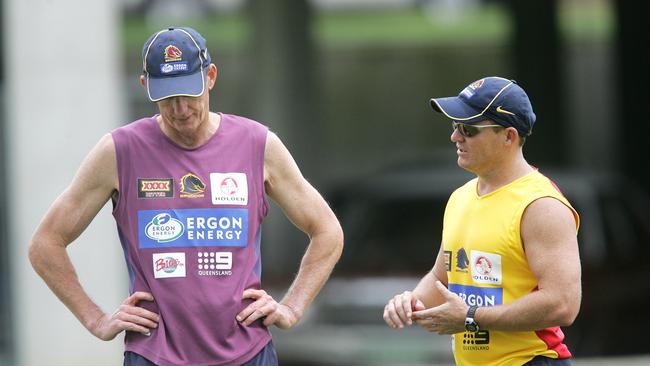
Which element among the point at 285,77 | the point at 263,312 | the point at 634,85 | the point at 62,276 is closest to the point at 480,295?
the point at 263,312

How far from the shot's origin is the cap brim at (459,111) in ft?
15.4

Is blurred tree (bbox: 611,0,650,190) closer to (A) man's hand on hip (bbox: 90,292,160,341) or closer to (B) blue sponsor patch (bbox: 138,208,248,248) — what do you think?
(B) blue sponsor patch (bbox: 138,208,248,248)

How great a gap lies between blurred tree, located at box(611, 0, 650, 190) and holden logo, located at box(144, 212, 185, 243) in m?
16.0

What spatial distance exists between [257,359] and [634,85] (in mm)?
16550

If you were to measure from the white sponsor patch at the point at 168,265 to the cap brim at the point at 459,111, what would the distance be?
1.05 meters

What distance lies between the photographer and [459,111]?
4.71m

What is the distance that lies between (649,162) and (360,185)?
→ 8.99 m

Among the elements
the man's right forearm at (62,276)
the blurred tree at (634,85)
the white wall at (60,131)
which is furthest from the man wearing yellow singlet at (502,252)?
the blurred tree at (634,85)

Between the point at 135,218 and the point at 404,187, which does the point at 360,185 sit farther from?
the point at 135,218

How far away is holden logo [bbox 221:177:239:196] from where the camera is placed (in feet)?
15.8

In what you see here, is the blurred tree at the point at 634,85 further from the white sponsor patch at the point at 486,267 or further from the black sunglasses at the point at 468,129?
the white sponsor patch at the point at 486,267

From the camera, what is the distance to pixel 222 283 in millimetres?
4766

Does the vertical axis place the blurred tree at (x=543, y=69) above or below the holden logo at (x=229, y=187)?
below

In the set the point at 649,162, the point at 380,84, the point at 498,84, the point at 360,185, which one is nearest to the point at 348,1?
the point at 380,84
